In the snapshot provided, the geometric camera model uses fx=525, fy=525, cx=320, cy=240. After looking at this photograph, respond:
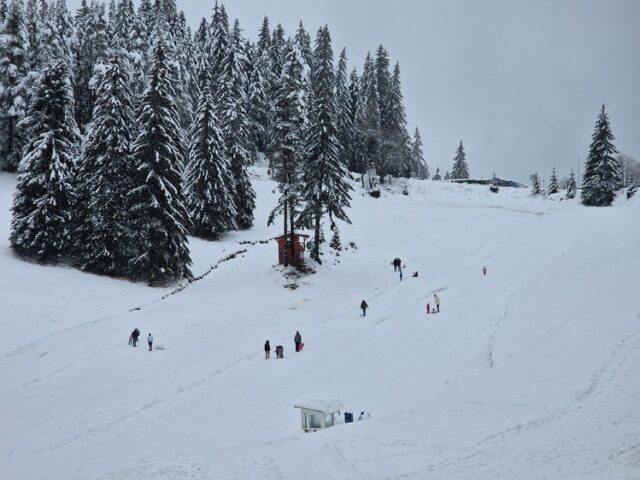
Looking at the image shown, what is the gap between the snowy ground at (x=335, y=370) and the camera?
1362 cm

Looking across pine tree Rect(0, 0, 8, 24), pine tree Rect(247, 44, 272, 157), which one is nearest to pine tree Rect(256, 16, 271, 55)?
pine tree Rect(247, 44, 272, 157)

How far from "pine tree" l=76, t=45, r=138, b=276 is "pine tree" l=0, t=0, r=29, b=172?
1628 centimetres

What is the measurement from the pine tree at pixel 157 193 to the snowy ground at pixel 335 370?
2.50m

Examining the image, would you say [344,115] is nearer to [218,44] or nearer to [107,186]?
[218,44]

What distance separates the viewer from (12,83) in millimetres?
49375

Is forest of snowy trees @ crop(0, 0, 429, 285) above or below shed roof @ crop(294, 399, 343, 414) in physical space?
above

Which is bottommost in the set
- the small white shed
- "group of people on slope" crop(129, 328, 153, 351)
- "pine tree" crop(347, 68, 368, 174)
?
the small white shed

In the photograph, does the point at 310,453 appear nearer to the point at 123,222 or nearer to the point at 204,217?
the point at 123,222

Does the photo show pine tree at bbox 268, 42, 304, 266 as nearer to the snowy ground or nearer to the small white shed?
the snowy ground

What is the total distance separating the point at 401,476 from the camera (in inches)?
496

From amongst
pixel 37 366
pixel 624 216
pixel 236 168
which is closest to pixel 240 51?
pixel 236 168

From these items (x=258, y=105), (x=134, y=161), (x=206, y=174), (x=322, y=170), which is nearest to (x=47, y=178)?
(x=134, y=161)

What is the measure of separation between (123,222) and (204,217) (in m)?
9.88

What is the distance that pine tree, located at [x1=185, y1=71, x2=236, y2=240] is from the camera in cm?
4541
